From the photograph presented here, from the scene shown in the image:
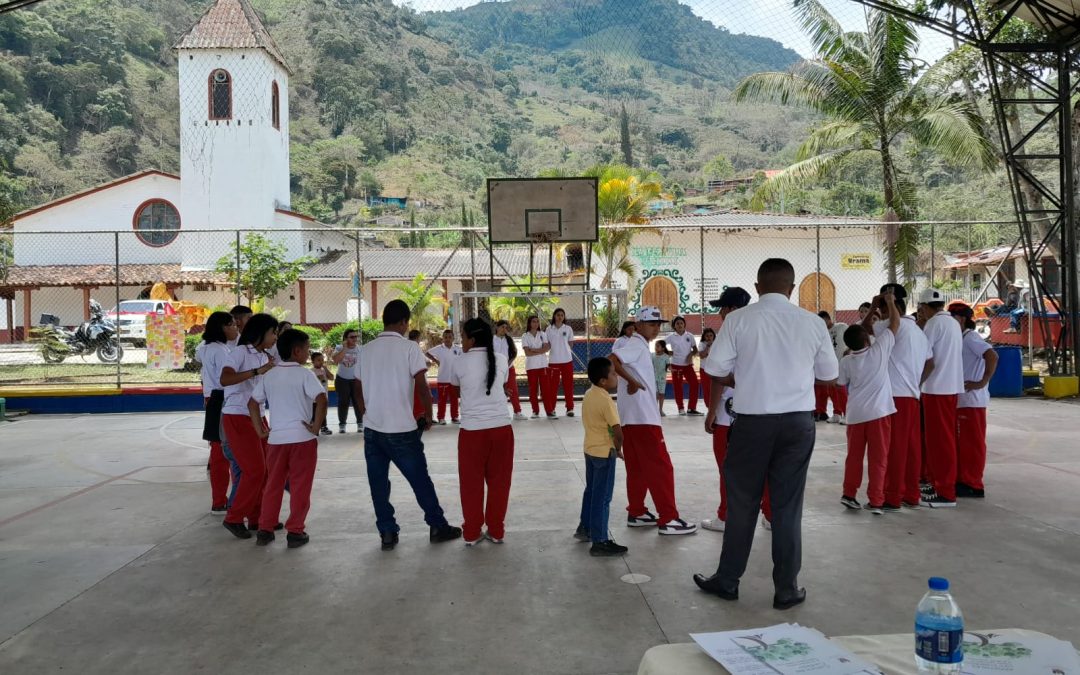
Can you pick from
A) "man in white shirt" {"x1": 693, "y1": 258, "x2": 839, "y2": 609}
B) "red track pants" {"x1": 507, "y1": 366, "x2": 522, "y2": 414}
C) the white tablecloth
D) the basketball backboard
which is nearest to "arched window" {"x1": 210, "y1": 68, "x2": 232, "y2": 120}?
the basketball backboard

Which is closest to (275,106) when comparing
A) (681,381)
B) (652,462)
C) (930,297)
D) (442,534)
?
(681,381)

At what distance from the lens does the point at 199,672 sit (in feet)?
11.7

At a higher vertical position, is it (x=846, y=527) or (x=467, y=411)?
(x=467, y=411)

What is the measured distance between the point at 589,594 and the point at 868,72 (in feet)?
52.9

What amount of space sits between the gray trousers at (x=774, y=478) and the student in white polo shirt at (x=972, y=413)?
2992 mm

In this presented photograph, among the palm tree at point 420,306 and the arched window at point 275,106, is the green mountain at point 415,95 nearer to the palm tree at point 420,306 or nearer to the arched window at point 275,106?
the arched window at point 275,106

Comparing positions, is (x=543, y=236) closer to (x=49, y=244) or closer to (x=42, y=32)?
(x=49, y=244)

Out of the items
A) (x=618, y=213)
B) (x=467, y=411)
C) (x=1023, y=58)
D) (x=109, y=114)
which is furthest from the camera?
(x=109, y=114)

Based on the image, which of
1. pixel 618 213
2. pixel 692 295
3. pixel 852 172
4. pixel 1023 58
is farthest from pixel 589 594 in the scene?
pixel 852 172

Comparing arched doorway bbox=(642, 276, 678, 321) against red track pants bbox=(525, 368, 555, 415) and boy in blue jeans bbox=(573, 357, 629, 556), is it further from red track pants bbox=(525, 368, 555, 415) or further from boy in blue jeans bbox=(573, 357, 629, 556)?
boy in blue jeans bbox=(573, 357, 629, 556)

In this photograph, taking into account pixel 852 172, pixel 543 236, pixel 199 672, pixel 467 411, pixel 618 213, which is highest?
pixel 852 172

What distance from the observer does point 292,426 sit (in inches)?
211

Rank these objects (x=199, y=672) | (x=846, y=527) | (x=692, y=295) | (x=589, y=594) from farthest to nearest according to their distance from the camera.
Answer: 1. (x=692, y=295)
2. (x=846, y=527)
3. (x=589, y=594)
4. (x=199, y=672)

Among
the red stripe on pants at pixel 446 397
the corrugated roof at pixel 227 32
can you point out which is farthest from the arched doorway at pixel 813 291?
the corrugated roof at pixel 227 32
